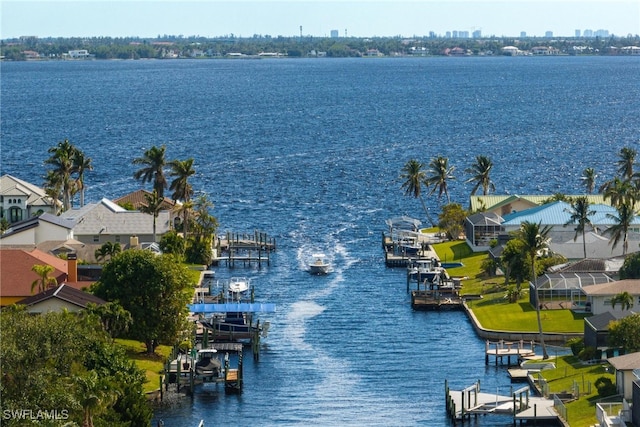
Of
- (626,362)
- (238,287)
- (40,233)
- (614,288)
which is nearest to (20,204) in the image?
(40,233)

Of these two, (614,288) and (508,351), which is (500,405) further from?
(614,288)

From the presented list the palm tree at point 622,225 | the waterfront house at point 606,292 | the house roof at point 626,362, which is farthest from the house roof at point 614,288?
the house roof at point 626,362

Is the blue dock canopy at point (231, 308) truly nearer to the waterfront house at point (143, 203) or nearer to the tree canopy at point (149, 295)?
the tree canopy at point (149, 295)

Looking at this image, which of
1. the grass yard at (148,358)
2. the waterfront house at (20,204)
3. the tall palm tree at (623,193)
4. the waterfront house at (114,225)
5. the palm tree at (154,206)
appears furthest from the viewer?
the waterfront house at (20,204)

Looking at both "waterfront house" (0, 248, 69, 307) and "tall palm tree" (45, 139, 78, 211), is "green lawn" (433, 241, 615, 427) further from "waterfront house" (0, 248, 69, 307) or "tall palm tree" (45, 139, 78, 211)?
"tall palm tree" (45, 139, 78, 211)

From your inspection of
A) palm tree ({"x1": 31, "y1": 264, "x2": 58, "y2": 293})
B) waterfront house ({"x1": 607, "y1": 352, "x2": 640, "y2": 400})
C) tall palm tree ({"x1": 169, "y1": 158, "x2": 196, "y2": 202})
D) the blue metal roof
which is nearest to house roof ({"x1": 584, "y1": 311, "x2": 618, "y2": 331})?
waterfront house ({"x1": 607, "y1": 352, "x2": 640, "y2": 400})

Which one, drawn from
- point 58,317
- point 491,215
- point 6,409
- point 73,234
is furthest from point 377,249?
point 6,409
